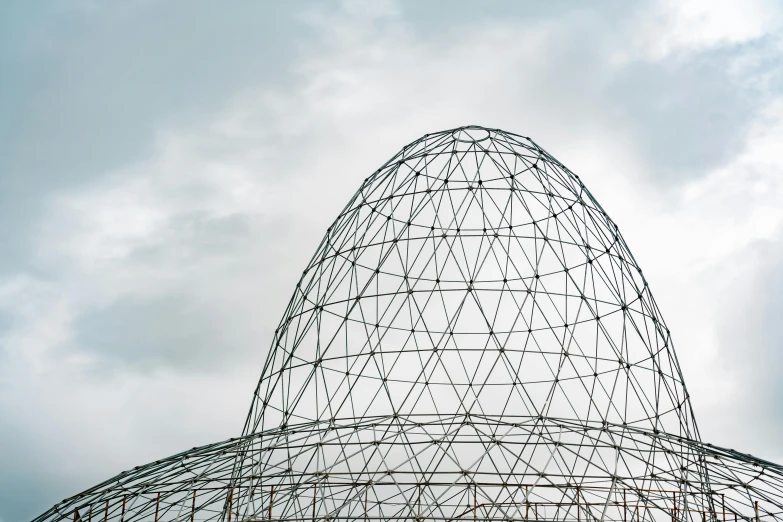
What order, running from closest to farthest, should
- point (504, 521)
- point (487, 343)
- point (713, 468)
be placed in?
point (504, 521) → point (713, 468) → point (487, 343)

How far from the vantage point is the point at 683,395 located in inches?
1631

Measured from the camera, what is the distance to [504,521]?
107 feet

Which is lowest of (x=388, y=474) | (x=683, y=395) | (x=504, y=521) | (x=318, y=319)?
(x=504, y=521)

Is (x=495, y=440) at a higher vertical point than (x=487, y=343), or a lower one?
lower

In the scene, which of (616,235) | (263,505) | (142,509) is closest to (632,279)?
(616,235)

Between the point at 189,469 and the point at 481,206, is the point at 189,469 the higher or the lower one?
the lower one

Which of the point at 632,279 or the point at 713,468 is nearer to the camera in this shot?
the point at 713,468

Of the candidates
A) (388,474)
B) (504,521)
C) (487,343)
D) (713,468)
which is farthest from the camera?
(487,343)

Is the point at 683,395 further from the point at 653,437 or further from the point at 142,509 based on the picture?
the point at 142,509

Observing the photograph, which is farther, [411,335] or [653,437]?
[411,335]

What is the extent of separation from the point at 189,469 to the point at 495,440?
9762 mm

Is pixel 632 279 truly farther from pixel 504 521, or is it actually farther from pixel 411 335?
pixel 504 521

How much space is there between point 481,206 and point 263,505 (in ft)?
39.3

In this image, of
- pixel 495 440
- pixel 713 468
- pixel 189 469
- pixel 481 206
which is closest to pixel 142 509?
pixel 189 469
